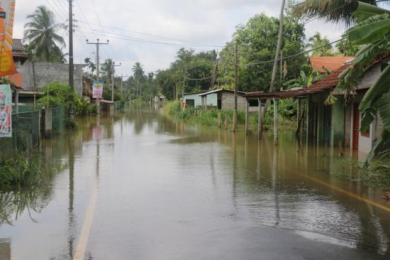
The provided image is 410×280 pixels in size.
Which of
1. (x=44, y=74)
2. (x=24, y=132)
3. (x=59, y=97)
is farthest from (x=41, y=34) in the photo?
(x=24, y=132)

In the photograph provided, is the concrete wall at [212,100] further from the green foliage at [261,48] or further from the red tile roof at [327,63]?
the red tile roof at [327,63]

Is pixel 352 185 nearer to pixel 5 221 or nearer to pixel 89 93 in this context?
pixel 5 221

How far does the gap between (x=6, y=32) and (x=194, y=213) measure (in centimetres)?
577

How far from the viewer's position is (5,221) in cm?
898

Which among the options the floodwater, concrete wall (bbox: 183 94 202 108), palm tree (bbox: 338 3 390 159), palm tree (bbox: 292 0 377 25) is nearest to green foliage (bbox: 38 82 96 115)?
palm tree (bbox: 292 0 377 25)

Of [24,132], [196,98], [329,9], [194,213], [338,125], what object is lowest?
[194,213]

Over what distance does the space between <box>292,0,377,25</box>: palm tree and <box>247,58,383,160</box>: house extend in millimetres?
1849

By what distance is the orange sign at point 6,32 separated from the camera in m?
11.6

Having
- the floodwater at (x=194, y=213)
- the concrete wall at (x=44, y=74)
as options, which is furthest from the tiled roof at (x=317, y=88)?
the concrete wall at (x=44, y=74)

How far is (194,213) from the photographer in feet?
31.3

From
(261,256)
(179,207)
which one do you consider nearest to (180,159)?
(179,207)

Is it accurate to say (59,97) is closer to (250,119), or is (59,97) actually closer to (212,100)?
(250,119)

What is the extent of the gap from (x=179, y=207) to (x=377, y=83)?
4.40m

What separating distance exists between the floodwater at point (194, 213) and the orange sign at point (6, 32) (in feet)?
8.72
